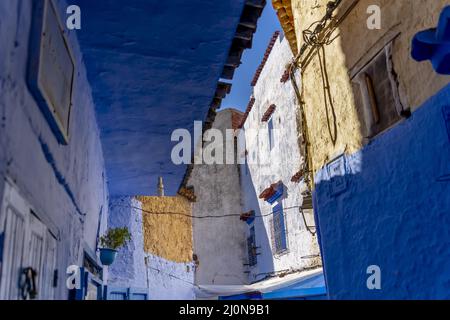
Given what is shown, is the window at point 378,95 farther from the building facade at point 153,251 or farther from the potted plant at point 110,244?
the building facade at point 153,251

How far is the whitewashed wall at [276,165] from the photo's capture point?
13.2 meters

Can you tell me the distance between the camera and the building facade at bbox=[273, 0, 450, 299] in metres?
4.41

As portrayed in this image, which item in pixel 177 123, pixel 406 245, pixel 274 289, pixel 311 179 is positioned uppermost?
pixel 177 123

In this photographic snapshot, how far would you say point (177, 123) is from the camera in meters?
6.78

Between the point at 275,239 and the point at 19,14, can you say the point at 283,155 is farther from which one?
the point at 19,14

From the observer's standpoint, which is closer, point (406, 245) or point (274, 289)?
point (406, 245)

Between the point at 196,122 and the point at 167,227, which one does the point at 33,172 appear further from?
the point at 167,227

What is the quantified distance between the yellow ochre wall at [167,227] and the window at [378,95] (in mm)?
7170

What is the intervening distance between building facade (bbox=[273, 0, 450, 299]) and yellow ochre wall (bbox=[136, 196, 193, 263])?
5.94 m

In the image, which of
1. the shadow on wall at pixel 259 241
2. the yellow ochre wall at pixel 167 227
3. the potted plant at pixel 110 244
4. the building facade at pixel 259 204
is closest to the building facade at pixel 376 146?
the building facade at pixel 259 204

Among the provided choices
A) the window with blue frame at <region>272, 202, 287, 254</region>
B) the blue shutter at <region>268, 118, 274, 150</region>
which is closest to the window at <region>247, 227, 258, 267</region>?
the window with blue frame at <region>272, 202, 287, 254</region>

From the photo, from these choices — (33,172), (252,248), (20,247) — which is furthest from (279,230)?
(20,247)

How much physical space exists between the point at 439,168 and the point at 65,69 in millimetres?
3684

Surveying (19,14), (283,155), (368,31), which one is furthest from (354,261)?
(283,155)
